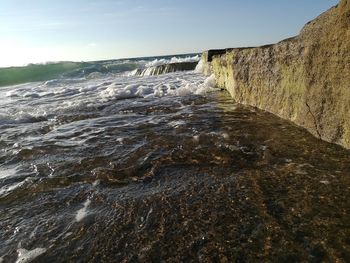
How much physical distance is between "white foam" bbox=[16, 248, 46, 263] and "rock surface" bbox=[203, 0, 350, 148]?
118 inches

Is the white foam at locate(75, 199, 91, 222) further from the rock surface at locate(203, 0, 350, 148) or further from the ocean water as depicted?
the rock surface at locate(203, 0, 350, 148)

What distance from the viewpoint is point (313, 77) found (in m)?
3.97

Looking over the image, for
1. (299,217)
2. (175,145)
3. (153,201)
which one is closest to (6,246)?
(153,201)

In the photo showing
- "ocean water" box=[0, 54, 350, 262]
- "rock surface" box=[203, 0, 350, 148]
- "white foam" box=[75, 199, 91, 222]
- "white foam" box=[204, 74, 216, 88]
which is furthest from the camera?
"white foam" box=[204, 74, 216, 88]

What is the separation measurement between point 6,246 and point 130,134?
2728 millimetres

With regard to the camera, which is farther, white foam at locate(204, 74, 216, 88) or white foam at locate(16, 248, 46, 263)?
white foam at locate(204, 74, 216, 88)

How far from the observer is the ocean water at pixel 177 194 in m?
2.06

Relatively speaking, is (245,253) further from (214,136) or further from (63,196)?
(214,136)

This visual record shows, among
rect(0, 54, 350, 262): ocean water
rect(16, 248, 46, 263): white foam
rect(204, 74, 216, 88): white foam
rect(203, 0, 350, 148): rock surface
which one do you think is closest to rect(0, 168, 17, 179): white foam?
rect(0, 54, 350, 262): ocean water

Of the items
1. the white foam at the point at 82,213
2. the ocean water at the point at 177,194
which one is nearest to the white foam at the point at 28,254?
the ocean water at the point at 177,194

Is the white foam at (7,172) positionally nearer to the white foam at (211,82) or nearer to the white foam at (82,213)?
the white foam at (82,213)

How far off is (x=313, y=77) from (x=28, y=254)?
3492 mm

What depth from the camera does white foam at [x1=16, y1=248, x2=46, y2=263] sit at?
6.81 ft

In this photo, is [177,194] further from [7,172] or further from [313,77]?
[313,77]
